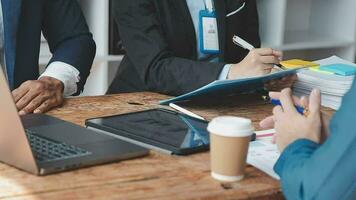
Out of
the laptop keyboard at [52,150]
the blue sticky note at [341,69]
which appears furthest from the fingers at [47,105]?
the blue sticky note at [341,69]

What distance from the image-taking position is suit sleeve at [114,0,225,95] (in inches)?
73.2

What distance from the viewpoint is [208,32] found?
2092 mm

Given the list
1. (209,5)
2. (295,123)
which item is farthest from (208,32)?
(295,123)

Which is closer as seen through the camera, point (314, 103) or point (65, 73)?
point (314, 103)

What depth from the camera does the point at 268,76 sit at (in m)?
1.61

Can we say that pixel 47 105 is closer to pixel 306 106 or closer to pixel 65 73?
pixel 65 73

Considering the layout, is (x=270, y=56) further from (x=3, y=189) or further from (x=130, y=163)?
(x=3, y=189)

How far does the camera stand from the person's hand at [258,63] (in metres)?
1.77

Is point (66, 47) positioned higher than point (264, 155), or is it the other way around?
point (66, 47)

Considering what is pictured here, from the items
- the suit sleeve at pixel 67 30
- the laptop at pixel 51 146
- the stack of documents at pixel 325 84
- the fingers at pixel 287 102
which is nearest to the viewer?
the laptop at pixel 51 146

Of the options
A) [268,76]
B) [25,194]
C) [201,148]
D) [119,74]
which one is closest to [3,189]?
[25,194]

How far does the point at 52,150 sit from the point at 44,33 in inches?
39.4

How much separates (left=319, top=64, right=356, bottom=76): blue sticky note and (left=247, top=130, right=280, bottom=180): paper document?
1.75ft

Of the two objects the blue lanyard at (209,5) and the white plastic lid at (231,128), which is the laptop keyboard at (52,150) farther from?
the blue lanyard at (209,5)
